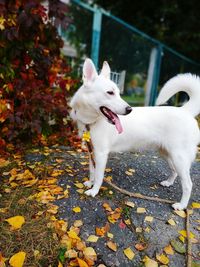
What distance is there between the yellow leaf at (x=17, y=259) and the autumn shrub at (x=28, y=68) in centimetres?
193

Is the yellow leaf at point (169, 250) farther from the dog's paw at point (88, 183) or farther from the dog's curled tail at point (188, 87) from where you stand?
the dog's curled tail at point (188, 87)

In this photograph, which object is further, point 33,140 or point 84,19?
point 84,19

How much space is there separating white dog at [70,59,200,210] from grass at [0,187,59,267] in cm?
61

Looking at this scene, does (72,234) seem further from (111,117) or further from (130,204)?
(111,117)

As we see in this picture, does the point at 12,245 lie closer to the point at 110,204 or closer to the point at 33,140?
the point at 110,204

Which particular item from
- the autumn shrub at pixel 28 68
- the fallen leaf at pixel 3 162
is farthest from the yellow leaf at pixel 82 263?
the autumn shrub at pixel 28 68

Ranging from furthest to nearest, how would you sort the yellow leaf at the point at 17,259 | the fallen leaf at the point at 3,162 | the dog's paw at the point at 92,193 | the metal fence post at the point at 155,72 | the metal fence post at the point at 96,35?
the metal fence post at the point at 155,72
the metal fence post at the point at 96,35
the fallen leaf at the point at 3,162
the dog's paw at the point at 92,193
the yellow leaf at the point at 17,259

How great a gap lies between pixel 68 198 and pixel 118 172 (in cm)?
91

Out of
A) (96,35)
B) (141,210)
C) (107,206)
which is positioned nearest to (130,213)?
(141,210)

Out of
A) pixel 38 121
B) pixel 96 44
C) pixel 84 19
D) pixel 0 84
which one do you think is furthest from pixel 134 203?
pixel 84 19

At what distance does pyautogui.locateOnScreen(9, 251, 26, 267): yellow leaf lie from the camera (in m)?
2.16

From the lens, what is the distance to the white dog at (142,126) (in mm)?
2635

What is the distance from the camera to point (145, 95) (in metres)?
10.6

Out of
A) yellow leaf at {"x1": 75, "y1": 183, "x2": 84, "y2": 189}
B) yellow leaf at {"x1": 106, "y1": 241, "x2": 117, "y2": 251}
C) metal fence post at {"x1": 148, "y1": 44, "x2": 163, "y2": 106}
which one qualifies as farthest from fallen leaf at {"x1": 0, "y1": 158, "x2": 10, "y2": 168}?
metal fence post at {"x1": 148, "y1": 44, "x2": 163, "y2": 106}
